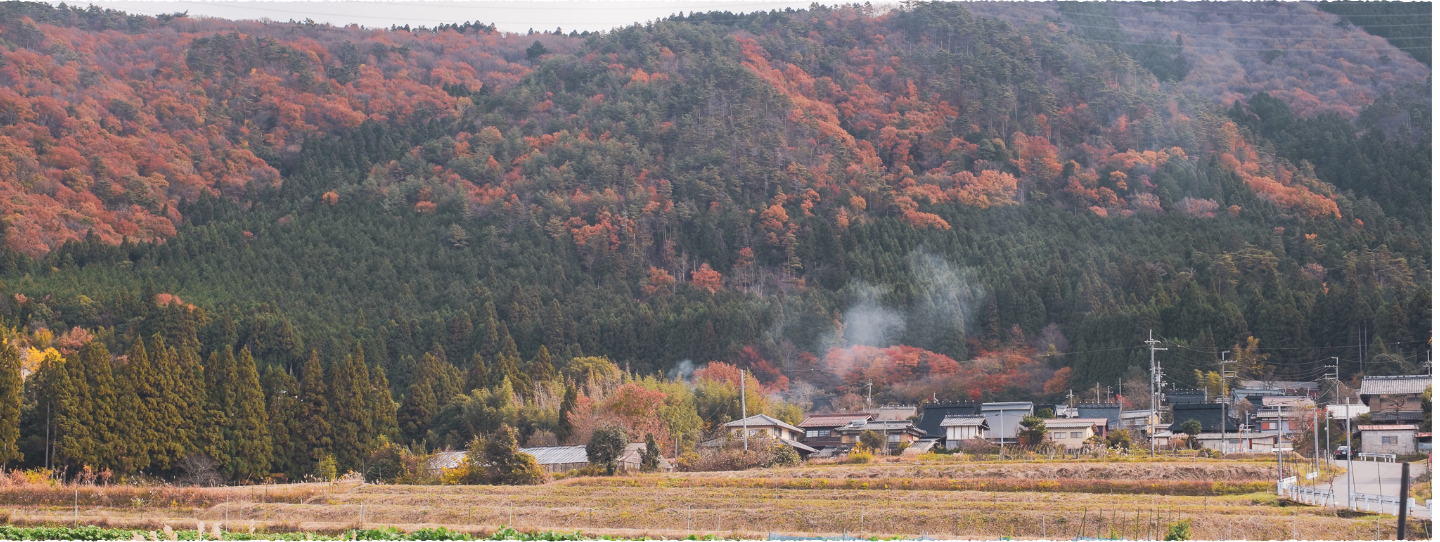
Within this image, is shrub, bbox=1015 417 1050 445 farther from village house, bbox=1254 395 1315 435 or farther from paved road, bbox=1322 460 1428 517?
village house, bbox=1254 395 1315 435

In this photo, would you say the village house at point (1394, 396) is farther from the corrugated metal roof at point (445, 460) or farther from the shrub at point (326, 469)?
the shrub at point (326, 469)

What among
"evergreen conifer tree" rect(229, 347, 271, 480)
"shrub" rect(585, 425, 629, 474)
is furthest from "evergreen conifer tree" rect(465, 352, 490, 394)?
"shrub" rect(585, 425, 629, 474)

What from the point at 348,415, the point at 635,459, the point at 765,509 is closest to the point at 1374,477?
the point at 765,509

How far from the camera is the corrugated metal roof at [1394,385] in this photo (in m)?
54.4

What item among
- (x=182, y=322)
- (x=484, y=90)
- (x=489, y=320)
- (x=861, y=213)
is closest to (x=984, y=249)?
(x=861, y=213)

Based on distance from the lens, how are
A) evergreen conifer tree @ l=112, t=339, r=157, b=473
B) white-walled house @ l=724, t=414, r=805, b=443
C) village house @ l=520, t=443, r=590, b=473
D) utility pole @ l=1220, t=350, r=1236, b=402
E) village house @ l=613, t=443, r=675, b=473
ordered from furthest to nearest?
utility pole @ l=1220, t=350, r=1236, b=402
white-walled house @ l=724, t=414, r=805, b=443
village house @ l=520, t=443, r=590, b=473
village house @ l=613, t=443, r=675, b=473
evergreen conifer tree @ l=112, t=339, r=157, b=473

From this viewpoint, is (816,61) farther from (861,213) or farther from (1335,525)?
(1335,525)

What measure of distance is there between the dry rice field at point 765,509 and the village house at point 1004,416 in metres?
14.8

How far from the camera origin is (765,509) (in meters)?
35.9

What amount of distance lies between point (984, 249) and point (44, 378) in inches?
2101

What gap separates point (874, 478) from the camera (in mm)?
42344

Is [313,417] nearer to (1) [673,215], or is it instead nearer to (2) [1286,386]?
(2) [1286,386]

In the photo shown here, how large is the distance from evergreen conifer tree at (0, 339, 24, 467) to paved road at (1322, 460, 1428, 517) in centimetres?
3662

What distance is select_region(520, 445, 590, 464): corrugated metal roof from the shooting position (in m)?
50.0
